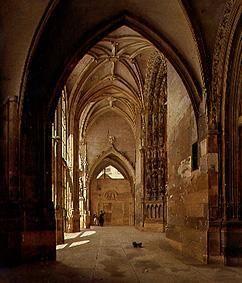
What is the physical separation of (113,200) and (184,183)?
23680mm

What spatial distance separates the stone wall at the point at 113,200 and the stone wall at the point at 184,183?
2111 cm

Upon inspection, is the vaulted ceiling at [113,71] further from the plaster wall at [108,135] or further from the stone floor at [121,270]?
the stone floor at [121,270]

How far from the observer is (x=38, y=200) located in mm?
8516

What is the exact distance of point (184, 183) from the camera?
9406mm

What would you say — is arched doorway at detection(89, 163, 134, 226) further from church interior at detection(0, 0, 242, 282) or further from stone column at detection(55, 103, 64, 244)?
church interior at detection(0, 0, 242, 282)

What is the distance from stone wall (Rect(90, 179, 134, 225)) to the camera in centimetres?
3244

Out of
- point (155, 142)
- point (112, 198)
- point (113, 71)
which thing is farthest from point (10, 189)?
point (112, 198)

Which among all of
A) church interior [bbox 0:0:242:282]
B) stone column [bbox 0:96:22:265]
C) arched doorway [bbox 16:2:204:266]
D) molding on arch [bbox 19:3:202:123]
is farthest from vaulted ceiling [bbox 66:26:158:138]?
stone column [bbox 0:96:22:265]

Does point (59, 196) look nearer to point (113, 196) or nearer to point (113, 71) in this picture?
point (113, 71)

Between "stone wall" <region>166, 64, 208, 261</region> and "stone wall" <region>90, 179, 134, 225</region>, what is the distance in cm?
2111

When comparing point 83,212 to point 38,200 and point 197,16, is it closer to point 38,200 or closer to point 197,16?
point 38,200

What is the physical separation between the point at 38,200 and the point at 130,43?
897 centimetres

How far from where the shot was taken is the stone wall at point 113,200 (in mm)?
32438

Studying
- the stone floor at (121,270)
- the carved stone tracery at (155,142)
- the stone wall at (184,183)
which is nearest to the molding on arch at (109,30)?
the stone wall at (184,183)
